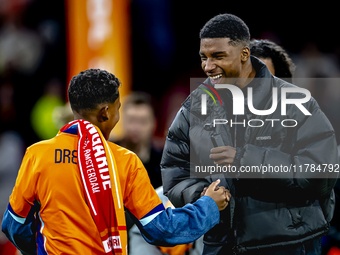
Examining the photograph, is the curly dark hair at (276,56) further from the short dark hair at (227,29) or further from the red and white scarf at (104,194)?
the red and white scarf at (104,194)

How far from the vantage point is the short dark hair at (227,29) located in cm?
211

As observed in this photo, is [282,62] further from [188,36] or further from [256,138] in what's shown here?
[188,36]

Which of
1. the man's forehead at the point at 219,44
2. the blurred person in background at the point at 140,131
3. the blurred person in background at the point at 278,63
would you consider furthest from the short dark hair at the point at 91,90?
the blurred person in background at the point at 140,131

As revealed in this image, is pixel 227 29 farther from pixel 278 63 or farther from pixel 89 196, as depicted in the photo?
pixel 89 196

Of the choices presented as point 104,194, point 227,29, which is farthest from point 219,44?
point 104,194

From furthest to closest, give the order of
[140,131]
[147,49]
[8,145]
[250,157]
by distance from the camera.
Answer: [147,49], [8,145], [140,131], [250,157]

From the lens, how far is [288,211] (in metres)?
2.09

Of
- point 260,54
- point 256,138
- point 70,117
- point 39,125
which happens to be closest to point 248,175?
point 256,138

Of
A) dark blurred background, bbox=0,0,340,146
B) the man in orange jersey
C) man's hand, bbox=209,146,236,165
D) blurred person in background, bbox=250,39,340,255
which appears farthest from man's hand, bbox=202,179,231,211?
dark blurred background, bbox=0,0,340,146

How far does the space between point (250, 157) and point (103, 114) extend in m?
0.76

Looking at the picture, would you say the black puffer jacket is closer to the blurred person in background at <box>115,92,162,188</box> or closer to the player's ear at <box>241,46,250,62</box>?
the player's ear at <box>241,46,250,62</box>

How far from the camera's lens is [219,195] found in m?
2.06

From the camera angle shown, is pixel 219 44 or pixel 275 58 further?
pixel 275 58

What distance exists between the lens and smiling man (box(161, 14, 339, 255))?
6.64ft
